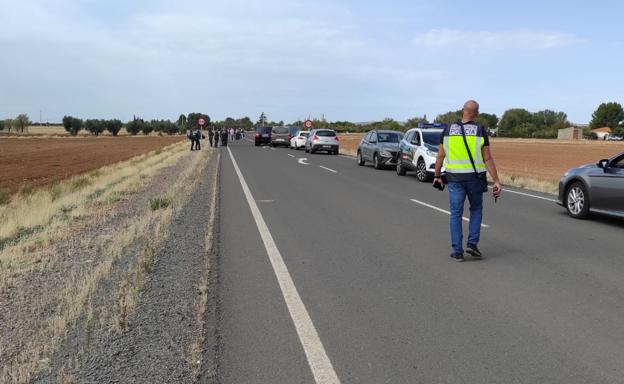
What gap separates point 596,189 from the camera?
984cm

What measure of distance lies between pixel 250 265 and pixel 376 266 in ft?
4.79

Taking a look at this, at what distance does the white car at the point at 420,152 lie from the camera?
17.5 meters

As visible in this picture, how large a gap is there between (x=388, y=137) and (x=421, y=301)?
1848cm

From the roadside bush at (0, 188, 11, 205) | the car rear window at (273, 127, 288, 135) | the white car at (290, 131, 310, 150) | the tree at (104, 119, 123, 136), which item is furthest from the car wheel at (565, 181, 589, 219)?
the tree at (104, 119, 123, 136)

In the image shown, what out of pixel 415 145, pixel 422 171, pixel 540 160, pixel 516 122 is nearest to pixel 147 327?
pixel 422 171

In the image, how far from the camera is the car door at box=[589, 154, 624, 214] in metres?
9.41

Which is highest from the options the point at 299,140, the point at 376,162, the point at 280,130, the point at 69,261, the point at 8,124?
the point at 8,124

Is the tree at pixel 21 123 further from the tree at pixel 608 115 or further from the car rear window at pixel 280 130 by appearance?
the tree at pixel 608 115

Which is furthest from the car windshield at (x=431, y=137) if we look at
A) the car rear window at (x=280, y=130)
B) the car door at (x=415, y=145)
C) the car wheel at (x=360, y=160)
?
the car rear window at (x=280, y=130)

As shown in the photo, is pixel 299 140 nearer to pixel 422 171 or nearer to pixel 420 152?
pixel 420 152

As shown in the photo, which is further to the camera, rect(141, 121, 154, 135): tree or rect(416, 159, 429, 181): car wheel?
rect(141, 121, 154, 135): tree

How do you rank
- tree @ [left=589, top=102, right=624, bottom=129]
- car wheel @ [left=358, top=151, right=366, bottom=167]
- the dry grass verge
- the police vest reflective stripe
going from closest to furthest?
the dry grass verge, the police vest reflective stripe, car wheel @ [left=358, top=151, right=366, bottom=167], tree @ [left=589, top=102, right=624, bottom=129]

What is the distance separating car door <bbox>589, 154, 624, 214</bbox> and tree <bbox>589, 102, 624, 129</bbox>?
181 meters

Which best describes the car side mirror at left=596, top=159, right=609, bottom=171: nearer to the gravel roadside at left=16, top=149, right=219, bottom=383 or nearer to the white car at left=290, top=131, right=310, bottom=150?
the gravel roadside at left=16, top=149, right=219, bottom=383
